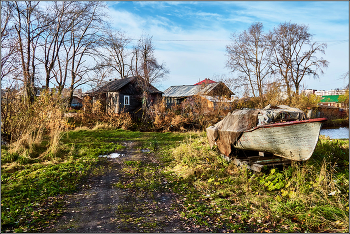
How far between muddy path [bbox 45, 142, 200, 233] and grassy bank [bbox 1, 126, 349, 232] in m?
0.22

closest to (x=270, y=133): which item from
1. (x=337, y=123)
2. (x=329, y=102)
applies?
(x=337, y=123)

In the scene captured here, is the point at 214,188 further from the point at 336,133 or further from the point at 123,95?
the point at 123,95

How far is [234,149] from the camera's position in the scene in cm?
811

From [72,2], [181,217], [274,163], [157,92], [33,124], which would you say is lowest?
[181,217]

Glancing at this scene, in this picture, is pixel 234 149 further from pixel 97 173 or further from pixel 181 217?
pixel 97 173

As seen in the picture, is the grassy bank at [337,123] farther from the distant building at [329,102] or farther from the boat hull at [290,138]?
the boat hull at [290,138]

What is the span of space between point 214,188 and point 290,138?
2.32 metres

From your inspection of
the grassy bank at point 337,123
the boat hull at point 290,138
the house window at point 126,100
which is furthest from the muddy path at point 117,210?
the grassy bank at point 337,123

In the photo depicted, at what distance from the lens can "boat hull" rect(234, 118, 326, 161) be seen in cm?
594

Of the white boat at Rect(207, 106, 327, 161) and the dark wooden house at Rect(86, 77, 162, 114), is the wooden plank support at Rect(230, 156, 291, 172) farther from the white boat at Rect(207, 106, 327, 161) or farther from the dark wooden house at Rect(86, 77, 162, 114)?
the dark wooden house at Rect(86, 77, 162, 114)

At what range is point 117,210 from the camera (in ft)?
16.6

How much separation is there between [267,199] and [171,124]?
15.7 meters

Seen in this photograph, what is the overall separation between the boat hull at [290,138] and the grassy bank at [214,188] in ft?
1.32

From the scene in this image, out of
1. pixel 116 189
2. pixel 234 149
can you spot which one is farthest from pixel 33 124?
pixel 234 149
